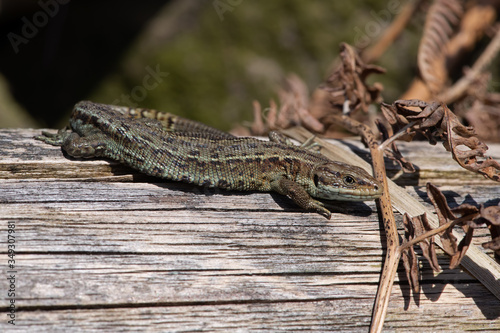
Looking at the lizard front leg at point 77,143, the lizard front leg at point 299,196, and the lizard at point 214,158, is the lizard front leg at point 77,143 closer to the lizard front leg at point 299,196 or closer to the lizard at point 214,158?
the lizard at point 214,158

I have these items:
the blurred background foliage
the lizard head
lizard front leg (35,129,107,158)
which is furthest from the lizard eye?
the blurred background foliage

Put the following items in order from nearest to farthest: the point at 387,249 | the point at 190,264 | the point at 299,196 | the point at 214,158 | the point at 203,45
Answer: the point at 190,264 < the point at 387,249 < the point at 299,196 < the point at 214,158 < the point at 203,45

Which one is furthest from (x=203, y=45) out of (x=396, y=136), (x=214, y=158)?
(x=396, y=136)

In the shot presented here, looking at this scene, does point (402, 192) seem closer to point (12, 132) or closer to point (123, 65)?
point (12, 132)

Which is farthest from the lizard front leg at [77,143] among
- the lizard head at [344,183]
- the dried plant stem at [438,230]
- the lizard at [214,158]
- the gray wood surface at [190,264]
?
the dried plant stem at [438,230]

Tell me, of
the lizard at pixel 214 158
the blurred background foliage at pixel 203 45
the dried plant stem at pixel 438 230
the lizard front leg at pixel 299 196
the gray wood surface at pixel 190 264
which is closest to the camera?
the gray wood surface at pixel 190 264

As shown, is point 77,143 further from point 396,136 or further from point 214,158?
point 396,136

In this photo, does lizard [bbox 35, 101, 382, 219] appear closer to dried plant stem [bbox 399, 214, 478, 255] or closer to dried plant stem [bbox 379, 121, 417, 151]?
dried plant stem [bbox 379, 121, 417, 151]

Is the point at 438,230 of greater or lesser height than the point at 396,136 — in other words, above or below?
below

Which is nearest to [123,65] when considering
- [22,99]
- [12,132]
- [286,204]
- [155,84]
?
[155,84]
